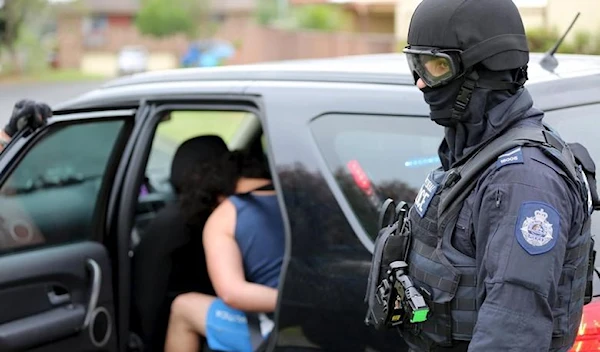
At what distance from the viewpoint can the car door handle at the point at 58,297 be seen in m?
2.91

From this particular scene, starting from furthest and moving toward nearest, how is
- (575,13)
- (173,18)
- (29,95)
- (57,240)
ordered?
1. (173,18)
2. (29,95)
3. (575,13)
4. (57,240)

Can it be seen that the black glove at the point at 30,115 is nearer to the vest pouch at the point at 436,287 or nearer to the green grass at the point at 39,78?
the vest pouch at the point at 436,287

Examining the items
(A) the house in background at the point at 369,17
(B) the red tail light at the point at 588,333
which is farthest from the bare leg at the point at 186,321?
(A) the house in background at the point at 369,17

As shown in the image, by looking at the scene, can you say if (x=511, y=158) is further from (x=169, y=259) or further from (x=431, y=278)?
(x=169, y=259)

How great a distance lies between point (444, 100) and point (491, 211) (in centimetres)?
28

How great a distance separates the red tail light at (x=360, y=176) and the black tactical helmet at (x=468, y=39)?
58cm

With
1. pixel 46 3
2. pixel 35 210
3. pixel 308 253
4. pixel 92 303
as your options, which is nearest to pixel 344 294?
pixel 308 253

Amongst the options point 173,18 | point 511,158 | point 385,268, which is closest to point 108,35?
point 173,18

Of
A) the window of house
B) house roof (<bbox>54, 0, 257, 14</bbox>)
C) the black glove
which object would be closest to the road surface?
the black glove

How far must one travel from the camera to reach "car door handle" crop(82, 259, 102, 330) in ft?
9.64

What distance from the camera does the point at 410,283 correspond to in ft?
5.69

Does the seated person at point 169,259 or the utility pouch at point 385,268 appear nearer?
the utility pouch at point 385,268

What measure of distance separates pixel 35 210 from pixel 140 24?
181 feet

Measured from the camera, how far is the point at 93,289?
2965 millimetres
